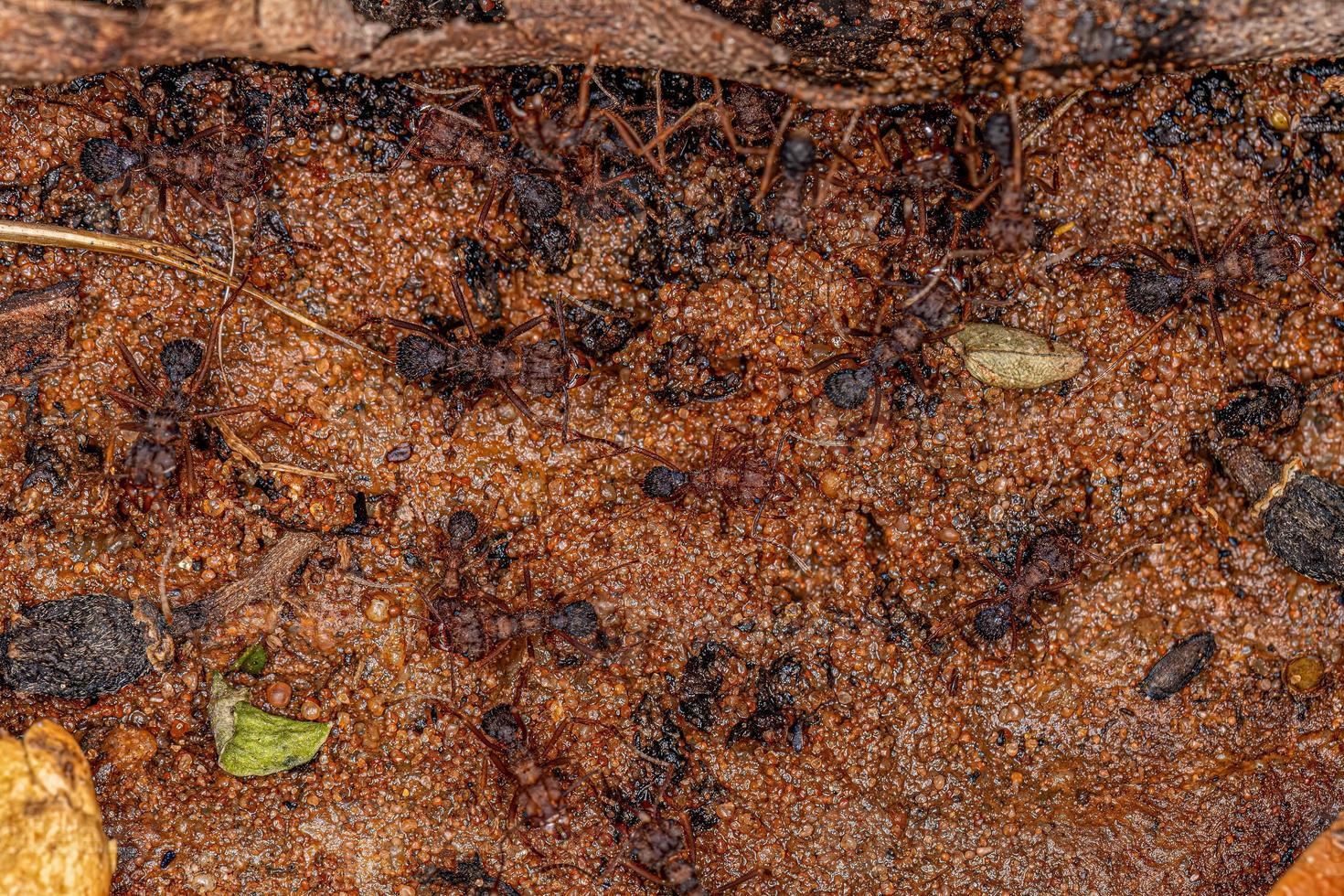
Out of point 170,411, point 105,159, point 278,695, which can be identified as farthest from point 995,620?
point 105,159

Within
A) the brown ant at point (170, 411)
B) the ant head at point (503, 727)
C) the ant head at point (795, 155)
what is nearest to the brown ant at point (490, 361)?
the brown ant at point (170, 411)

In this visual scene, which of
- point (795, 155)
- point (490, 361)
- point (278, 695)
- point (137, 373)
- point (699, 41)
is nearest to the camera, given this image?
point (699, 41)

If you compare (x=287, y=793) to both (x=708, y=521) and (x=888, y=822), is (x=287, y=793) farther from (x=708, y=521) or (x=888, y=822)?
(x=888, y=822)

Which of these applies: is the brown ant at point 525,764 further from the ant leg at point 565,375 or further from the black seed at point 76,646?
the black seed at point 76,646

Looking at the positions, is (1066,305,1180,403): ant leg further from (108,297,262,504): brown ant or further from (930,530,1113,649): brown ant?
(108,297,262,504): brown ant

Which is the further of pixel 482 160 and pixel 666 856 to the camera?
pixel 666 856

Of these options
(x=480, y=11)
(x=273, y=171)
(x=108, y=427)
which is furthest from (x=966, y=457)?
(x=108, y=427)

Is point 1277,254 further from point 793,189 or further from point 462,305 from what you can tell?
point 462,305

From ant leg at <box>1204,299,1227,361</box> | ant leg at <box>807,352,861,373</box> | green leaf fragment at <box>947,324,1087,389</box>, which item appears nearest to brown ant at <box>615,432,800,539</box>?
ant leg at <box>807,352,861,373</box>
